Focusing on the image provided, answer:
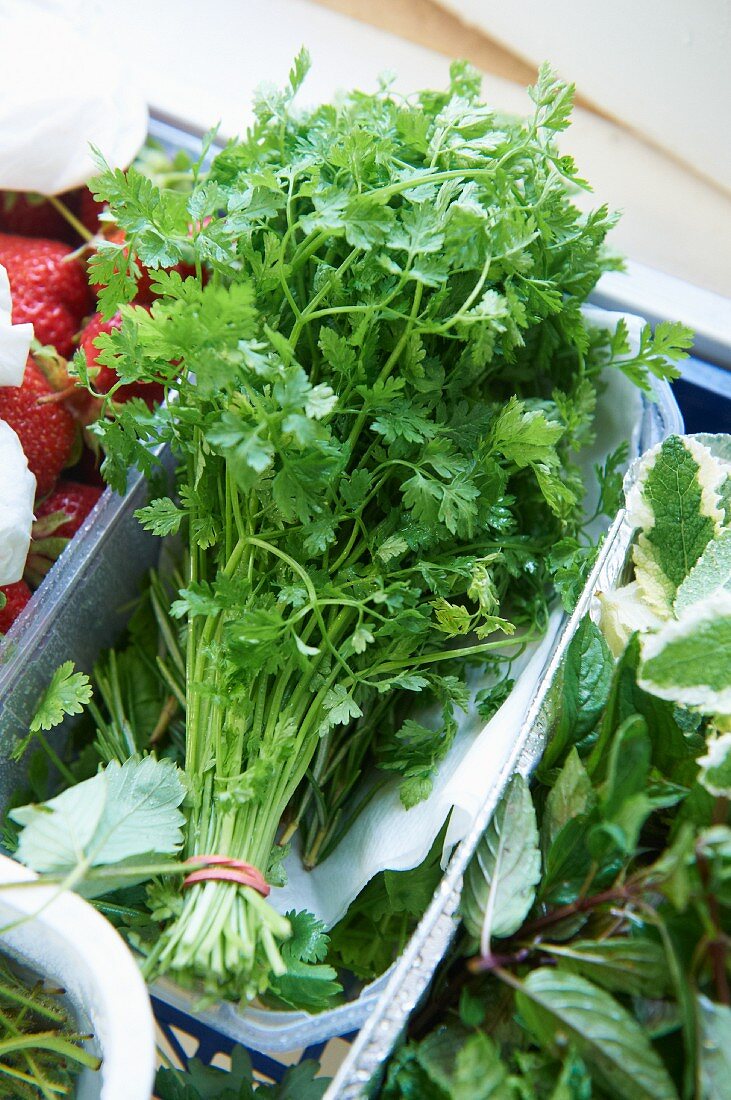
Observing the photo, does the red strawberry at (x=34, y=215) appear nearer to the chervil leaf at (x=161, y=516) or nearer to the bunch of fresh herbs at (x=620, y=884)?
the chervil leaf at (x=161, y=516)

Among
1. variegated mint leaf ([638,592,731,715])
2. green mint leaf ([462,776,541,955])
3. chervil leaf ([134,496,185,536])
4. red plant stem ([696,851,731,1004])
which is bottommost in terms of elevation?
chervil leaf ([134,496,185,536])

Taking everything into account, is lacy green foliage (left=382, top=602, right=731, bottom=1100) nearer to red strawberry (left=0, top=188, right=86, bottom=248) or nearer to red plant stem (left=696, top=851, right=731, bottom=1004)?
red plant stem (left=696, top=851, right=731, bottom=1004)

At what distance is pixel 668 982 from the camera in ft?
1.63

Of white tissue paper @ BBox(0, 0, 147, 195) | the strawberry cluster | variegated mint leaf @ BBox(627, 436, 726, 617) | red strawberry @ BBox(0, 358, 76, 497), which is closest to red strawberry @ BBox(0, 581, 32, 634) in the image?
the strawberry cluster

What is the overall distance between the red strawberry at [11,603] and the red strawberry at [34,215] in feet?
1.45

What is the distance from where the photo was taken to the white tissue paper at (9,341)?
0.78m

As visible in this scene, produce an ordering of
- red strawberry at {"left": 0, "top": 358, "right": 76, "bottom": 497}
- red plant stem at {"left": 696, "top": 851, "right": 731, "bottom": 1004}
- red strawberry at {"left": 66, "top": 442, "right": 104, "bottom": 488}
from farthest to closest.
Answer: red strawberry at {"left": 66, "top": 442, "right": 104, "bottom": 488}, red strawberry at {"left": 0, "top": 358, "right": 76, "bottom": 497}, red plant stem at {"left": 696, "top": 851, "right": 731, "bottom": 1004}

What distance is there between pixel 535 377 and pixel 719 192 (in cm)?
52

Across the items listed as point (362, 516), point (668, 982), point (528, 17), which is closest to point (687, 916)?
point (668, 982)

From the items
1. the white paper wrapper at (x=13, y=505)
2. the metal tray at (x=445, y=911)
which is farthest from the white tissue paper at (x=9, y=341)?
the metal tray at (x=445, y=911)

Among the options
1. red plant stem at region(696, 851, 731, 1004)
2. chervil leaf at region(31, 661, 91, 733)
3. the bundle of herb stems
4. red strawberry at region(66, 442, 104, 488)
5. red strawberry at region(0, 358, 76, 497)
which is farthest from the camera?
red strawberry at region(66, 442, 104, 488)

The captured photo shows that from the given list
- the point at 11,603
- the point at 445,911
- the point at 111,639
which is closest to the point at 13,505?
the point at 11,603

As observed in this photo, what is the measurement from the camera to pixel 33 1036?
61 cm

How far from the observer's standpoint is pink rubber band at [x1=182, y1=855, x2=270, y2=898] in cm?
62
